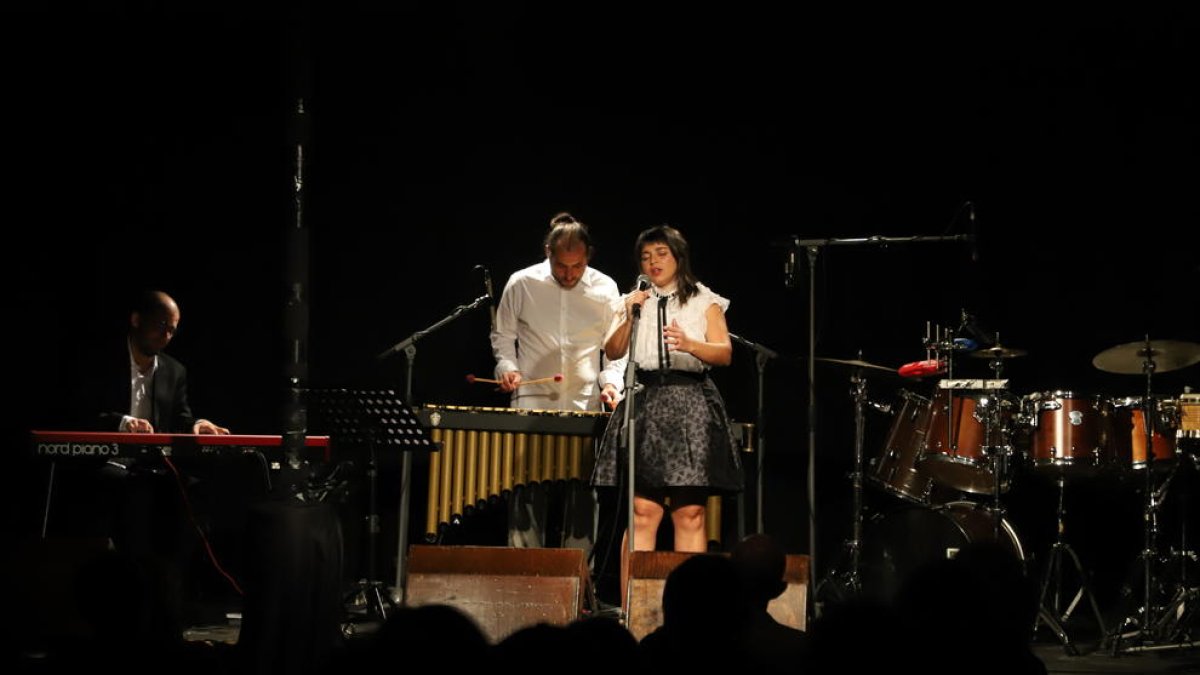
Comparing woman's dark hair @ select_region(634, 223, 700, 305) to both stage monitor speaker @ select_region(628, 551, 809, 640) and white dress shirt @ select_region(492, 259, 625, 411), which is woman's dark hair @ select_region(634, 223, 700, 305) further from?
stage monitor speaker @ select_region(628, 551, 809, 640)

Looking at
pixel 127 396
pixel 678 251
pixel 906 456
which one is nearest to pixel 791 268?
pixel 678 251

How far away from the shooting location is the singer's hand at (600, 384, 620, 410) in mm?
6512

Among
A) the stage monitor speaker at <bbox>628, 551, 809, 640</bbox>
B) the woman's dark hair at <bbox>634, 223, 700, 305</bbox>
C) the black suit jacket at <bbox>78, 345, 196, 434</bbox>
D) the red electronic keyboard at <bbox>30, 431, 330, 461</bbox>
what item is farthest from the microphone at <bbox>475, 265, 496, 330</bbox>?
the stage monitor speaker at <bbox>628, 551, 809, 640</bbox>

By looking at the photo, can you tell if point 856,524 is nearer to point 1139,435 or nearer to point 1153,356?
point 1139,435

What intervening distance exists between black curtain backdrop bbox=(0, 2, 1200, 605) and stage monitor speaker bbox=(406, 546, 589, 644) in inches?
92.0

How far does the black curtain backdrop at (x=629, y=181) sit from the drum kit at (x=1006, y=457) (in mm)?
590

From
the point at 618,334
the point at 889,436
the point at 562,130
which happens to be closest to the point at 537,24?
the point at 562,130

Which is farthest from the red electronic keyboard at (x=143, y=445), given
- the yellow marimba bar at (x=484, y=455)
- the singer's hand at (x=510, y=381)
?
the singer's hand at (x=510, y=381)

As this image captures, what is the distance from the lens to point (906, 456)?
714 centimetres

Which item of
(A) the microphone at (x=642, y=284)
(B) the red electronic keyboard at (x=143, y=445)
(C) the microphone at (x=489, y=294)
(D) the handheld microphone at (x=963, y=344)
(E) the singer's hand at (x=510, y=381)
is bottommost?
(B) the red electronic keyboard at (x=143, y=445)

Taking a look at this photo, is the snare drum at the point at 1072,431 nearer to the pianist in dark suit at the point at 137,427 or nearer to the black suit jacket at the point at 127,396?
the pianist in dark suit at the point at 137,427

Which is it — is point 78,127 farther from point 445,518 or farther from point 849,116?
point 849,116

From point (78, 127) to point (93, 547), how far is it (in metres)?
3.40

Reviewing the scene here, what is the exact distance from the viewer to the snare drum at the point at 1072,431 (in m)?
6.55
